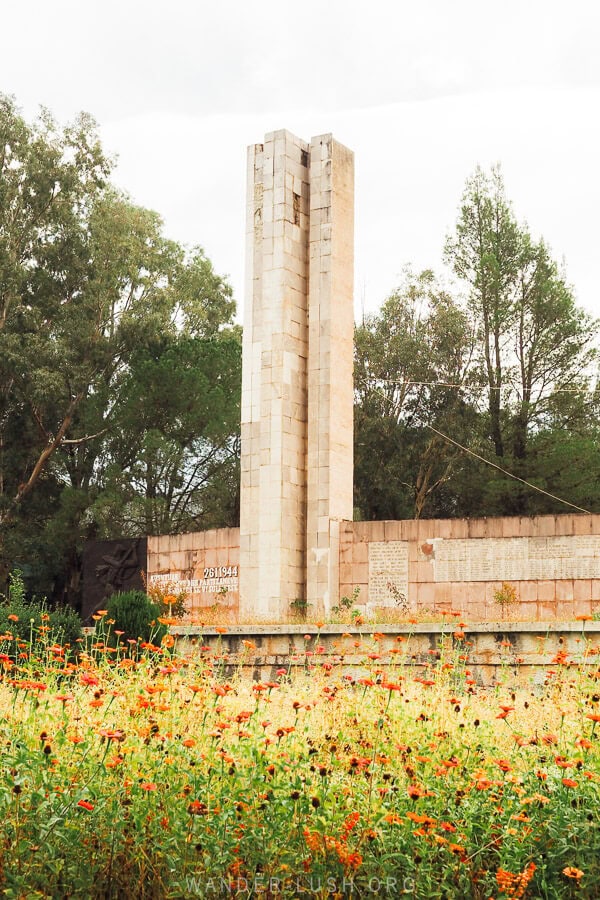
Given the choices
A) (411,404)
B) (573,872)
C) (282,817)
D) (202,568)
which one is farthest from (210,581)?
(573,872)

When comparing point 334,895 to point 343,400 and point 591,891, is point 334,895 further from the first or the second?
point 343,400

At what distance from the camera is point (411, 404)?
3356 cm

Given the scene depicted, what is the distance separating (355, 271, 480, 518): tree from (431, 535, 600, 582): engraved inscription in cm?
1270

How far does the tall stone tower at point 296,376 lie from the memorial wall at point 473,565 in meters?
0.58

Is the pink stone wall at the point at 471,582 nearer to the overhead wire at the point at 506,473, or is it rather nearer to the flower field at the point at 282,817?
the overhead wire at the point at 506,473

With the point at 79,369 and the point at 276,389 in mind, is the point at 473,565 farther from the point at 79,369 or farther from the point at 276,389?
the point at 79,369

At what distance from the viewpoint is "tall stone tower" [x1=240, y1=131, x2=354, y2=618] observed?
62.8ft

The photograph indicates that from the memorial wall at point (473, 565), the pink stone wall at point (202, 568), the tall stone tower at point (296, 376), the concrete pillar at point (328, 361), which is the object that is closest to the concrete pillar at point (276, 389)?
the tall stone tower at point (296, 376)

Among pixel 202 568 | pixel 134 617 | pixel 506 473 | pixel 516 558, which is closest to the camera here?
pixel 134 617

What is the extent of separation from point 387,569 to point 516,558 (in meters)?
2.21

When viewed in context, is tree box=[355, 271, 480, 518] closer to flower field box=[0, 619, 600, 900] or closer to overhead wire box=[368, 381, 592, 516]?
overhead wire box=[368, 381, 592, 516]

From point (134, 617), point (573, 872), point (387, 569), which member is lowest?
point (573, 872)

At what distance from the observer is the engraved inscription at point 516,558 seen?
18.5 metres

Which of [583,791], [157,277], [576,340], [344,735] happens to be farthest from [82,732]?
[157,277]
